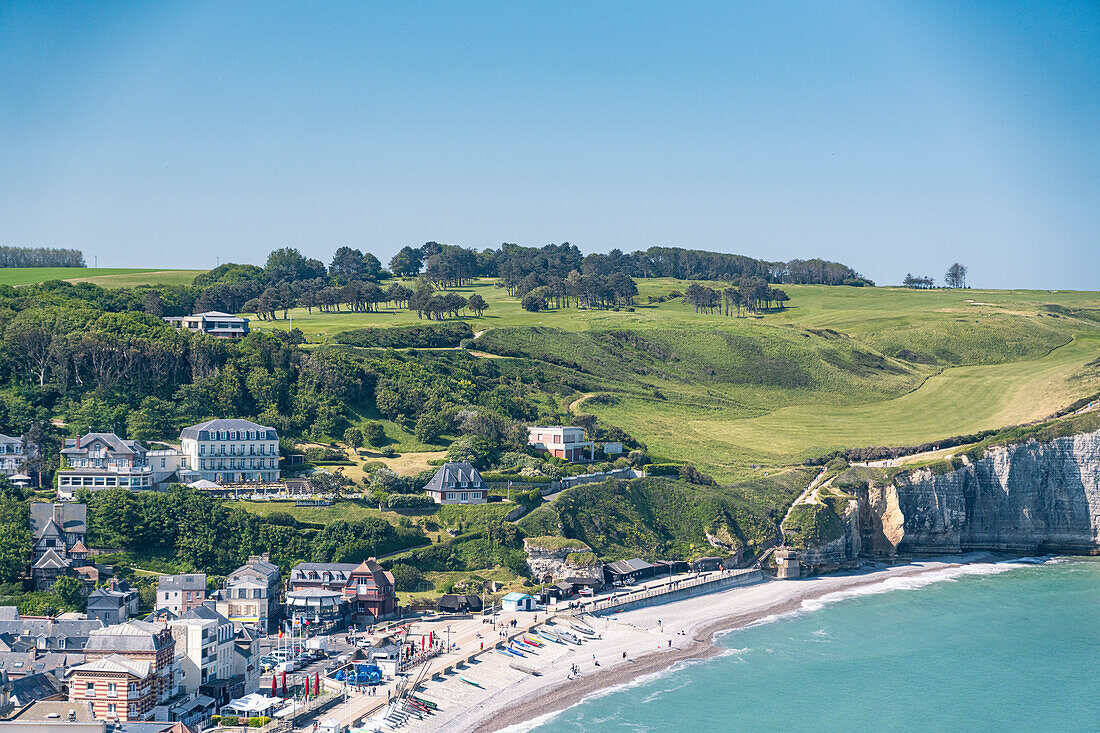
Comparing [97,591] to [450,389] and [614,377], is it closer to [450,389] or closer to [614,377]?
[450,389]

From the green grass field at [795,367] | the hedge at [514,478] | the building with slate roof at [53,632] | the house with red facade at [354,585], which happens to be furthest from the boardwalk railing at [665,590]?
the building with slate roof at [53,632]

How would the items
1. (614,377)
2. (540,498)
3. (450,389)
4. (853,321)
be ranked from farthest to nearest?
(853,321), (614,377), (450,389), (540,498)

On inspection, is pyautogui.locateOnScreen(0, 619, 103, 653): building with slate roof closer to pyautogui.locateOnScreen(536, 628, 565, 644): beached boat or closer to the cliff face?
pyautogui.locateOnScreen(536, 628, 565, 644): beached boat

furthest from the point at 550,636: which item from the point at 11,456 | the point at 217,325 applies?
the point at 217,325

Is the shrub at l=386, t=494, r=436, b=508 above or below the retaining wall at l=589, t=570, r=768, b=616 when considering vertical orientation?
above

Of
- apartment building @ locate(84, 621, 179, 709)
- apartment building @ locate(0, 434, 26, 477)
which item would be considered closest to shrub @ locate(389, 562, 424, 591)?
apartment building @ locate(84, 621, 179, 709)

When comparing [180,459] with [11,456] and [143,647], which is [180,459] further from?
[143,647]

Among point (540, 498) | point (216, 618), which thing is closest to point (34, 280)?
point (540, 498)
